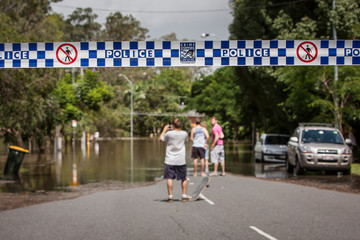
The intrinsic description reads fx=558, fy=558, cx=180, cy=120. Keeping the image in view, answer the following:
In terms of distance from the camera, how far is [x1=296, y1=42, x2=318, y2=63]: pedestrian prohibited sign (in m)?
9.86

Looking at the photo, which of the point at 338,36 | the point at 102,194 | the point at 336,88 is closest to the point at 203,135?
the point at 102,194

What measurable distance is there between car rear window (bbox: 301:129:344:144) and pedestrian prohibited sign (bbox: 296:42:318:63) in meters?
11.8

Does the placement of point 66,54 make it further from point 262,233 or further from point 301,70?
point 301,70

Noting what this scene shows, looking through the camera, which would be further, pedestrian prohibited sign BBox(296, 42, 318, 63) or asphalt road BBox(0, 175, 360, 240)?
pedestrian prohibited sign BBox(296, 42, 318, 63)

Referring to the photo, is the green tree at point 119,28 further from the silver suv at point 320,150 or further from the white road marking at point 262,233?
the white road marking at point 262,233

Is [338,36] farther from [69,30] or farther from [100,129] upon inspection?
[69,30]

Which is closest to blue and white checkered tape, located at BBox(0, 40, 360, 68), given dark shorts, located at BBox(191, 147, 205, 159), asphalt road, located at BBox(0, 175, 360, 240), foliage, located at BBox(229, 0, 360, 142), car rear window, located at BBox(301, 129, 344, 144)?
asphalt road, located at BBox(0, 175, 360, 240)

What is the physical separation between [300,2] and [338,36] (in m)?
3.97

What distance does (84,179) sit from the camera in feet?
62.5

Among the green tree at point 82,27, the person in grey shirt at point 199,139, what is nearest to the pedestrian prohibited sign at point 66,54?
the person in grey shirt at point 199,139

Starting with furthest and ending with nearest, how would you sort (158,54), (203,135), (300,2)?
(300,2)
(203,135)
(158,54)

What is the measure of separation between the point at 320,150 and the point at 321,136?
60.3 inches

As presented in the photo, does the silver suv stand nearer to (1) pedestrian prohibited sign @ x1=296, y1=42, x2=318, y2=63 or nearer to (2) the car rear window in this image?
(2) the car rear window

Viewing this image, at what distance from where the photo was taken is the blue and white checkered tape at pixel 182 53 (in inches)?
384
